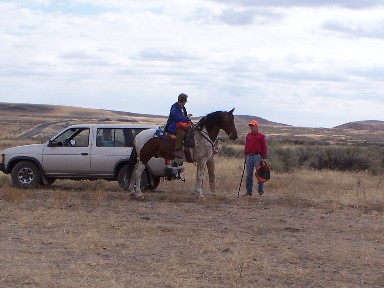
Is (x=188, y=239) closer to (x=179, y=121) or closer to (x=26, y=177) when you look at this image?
(x=179, y=121)

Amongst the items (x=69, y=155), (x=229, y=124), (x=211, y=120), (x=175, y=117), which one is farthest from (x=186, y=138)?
(x=69, y=155)

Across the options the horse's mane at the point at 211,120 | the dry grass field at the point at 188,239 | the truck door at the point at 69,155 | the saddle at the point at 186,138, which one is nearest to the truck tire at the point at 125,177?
the dry grass field at the point at 188,239

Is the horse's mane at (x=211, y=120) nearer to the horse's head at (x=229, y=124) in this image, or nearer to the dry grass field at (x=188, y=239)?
the horse's head at (x=229, y=124)

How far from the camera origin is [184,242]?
1089cm

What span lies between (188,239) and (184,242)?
0.69ft

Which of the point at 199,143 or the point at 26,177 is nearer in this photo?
the point at 199,143

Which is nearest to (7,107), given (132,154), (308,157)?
(308,157)

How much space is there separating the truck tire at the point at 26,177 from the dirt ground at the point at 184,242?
134cm

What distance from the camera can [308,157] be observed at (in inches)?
1193

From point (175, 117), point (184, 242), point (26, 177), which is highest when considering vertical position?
point (175, 117)

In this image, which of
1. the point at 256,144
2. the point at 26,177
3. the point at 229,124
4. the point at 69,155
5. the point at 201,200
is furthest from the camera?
the point at 26,177

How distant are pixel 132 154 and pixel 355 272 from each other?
8.08m

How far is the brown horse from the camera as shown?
16016 millimetres

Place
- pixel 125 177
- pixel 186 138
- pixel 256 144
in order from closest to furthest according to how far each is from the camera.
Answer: pixel 186 138, pixel 256 144, pixel 125 177
